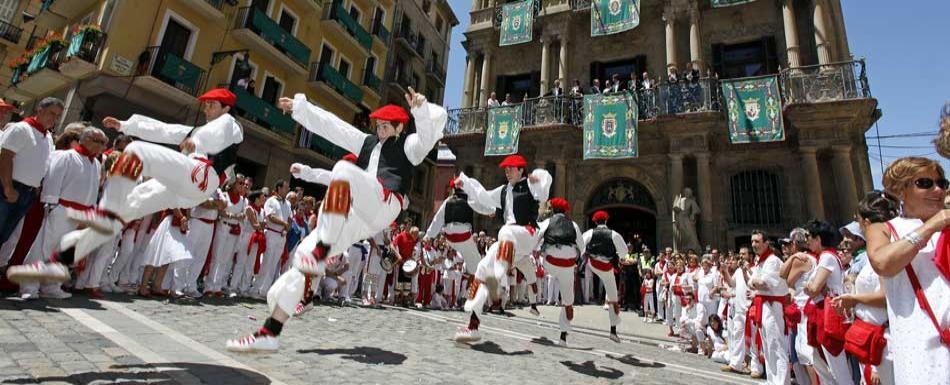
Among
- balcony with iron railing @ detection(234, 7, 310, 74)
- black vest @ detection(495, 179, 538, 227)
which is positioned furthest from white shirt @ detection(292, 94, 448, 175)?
balcony with iron railing @ detection(234, 7, 310, 74)

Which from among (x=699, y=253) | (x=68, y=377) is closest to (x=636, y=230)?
(x=699, y=253)

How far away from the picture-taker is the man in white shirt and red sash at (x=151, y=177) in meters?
3.00

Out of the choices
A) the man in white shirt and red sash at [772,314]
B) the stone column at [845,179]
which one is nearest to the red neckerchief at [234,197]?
the man in white shirt and red sash at [772,314]

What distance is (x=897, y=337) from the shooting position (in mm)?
2105

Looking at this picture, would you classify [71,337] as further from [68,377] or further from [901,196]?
[901,196]

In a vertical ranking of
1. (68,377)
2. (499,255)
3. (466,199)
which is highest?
(466,199)

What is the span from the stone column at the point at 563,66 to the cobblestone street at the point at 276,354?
15.0 m

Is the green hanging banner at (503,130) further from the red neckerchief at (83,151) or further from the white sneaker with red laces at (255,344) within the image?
the white sneaker with red laces at (255,344)

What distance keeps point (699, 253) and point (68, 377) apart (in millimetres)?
15923

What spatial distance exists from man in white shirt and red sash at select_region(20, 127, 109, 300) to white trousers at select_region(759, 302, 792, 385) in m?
8.27

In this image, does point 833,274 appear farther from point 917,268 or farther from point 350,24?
point 350,24

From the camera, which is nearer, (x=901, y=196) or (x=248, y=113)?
(x=901, y=196)

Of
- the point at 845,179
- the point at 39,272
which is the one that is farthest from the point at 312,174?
the point at 845,179

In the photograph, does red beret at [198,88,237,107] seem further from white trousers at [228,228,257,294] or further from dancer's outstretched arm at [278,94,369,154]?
white trousers at [228,228,257,294]
